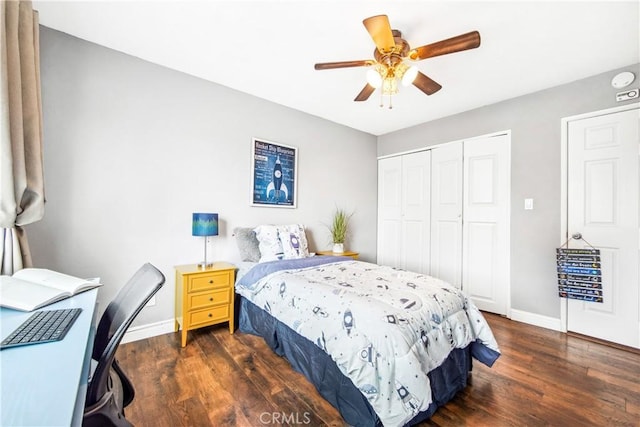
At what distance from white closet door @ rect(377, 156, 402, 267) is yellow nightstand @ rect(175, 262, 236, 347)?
2.61m

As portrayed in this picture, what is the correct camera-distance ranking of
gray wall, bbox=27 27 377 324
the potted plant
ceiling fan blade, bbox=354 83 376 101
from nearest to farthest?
gray wall, bbox=27 27 377 324 < ceiling fan blade, bbox=354 83 376 101 < the potted plant

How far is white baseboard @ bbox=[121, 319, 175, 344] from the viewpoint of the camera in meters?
2.24

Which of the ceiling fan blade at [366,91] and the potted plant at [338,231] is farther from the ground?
the ceiling fan blade at [366,91]

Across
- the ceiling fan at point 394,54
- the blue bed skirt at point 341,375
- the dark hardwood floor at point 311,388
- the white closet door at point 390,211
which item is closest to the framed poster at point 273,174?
the ceiling fan at point 394,54

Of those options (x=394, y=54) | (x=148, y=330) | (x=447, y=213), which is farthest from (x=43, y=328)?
(x=447, y=213)

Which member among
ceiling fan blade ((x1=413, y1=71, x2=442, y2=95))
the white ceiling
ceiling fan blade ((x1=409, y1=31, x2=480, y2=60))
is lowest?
ceiling fan blade ((x1=413, y1=71, x2=442, y2=95))

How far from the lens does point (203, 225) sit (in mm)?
2396

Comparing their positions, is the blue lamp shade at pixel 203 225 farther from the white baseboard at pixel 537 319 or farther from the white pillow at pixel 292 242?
the white baseboard at pixel 537 319

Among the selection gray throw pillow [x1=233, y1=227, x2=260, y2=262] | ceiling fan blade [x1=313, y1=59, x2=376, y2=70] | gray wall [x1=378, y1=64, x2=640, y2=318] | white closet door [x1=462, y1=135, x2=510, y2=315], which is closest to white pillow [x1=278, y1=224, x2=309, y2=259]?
gray throw pillow [x1=233, y1=227, x2=260, y2=262]

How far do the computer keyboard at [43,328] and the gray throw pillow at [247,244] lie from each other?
1.72m

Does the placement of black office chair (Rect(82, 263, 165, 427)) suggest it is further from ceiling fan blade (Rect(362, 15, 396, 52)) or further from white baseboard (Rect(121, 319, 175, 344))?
ceiling fan blade (Rect(362, 15, 396, 52))

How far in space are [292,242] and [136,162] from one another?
1.65 m

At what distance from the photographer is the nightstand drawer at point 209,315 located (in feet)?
7.34

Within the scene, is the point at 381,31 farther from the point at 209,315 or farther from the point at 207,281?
Result: the point at 209,315
